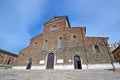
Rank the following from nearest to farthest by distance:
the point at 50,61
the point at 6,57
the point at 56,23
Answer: the point at 50,61, the point at 56,23, the point at 6,57

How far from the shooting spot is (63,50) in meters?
15.2

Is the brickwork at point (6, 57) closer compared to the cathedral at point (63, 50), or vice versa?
the cathedral at point (63, 50)

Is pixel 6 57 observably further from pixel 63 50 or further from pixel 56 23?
pixel 63 50

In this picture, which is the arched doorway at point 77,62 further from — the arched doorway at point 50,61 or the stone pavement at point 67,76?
the stone pavement at point 67,76

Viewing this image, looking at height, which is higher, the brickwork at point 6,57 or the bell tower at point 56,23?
the bell tower at point 56,23

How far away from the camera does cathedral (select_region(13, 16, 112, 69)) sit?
1311 cm

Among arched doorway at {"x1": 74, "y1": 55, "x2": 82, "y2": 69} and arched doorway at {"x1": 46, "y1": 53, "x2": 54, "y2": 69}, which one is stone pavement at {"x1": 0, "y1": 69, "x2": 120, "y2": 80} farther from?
arched doorway at {"x1": 46, "y1": 53, "x2": 54, "y2": 69}

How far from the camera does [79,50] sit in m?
14.3

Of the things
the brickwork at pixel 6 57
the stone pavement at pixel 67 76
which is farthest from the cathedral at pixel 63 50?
the brickwork at pixel 6 57

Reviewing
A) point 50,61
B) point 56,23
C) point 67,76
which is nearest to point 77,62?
point 50,61

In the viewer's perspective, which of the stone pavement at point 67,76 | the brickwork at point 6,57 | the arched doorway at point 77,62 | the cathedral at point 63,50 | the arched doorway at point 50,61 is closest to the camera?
the stone pavement at point 67,76

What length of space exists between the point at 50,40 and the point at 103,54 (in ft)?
31.3

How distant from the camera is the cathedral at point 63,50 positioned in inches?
516

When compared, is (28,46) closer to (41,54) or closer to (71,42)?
(41,54)
